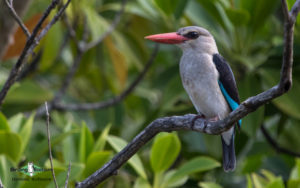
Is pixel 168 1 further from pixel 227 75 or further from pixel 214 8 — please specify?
pixel 227 75

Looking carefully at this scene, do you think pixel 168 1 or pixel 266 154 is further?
pixel 266 154

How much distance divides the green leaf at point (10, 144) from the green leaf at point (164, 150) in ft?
2.46

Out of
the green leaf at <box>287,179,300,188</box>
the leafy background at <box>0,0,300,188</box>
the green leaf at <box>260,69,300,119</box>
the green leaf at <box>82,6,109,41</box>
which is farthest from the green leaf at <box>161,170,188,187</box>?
the green leaf at <box>82,6,109,41</box>

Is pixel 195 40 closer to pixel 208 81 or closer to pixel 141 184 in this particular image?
pixel 208 81

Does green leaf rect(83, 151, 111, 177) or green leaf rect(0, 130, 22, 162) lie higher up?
green leaf rect(0, 130, 22, 162)

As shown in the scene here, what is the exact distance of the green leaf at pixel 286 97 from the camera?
11.9 feet

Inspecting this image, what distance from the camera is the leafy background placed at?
3014mm

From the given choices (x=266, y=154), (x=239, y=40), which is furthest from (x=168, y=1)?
(x=266, y=154)

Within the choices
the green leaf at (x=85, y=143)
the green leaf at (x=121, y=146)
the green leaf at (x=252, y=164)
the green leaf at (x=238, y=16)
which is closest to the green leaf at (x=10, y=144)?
the green leaf at (x=85, y=143)

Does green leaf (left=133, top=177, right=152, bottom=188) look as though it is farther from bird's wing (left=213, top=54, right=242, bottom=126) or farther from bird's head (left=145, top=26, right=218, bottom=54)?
bird's head (left=145, top=26, right=218, bottom=54)

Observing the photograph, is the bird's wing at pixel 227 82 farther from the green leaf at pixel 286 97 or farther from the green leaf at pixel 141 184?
the green leaf at pixel 286 97

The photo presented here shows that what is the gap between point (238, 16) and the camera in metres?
3.68

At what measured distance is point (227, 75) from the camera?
9.43 feet

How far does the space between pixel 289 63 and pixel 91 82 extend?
3.57 m
